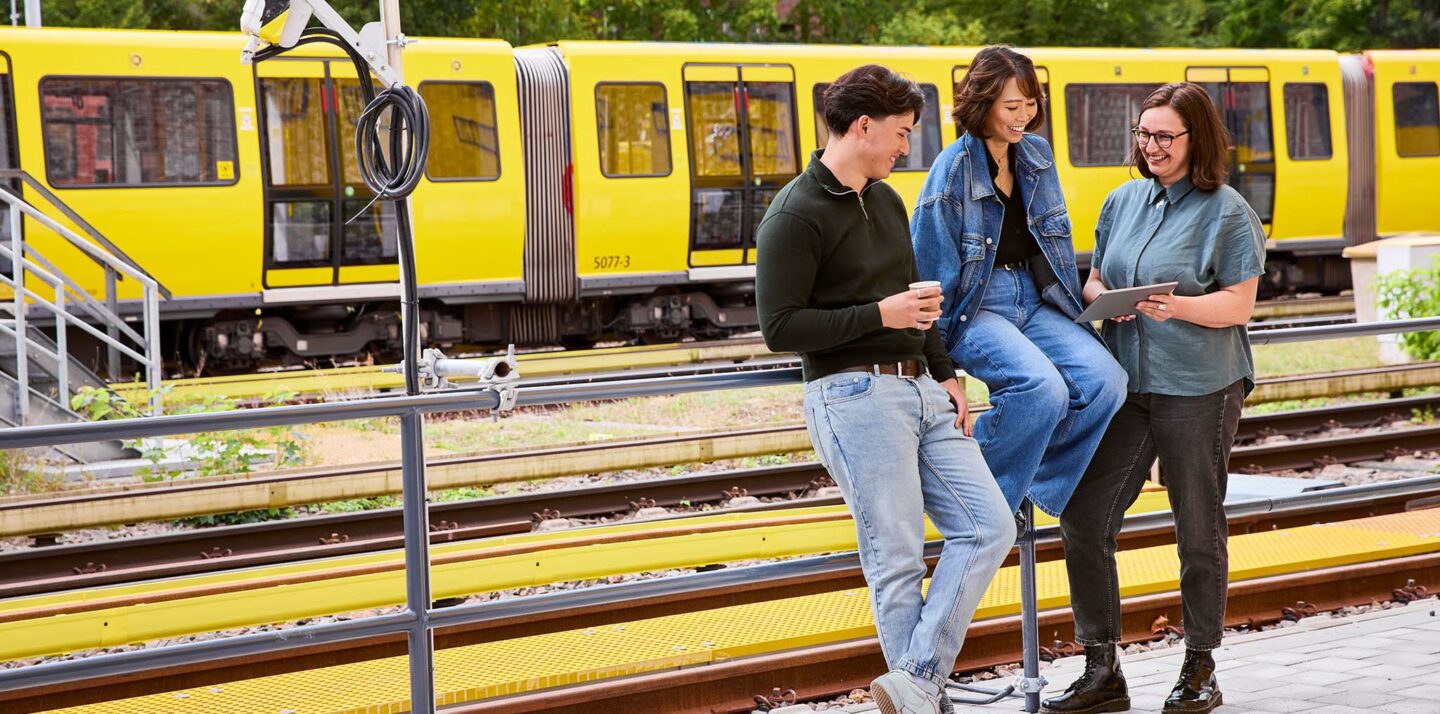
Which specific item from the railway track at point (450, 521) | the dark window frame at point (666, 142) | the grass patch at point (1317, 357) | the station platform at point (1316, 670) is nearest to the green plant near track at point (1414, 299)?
the grass patch at point (1317, 357)

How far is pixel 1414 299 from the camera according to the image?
1376 centimetres

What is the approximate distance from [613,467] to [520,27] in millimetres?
17337

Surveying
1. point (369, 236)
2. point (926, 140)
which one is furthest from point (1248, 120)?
point (369, 236)

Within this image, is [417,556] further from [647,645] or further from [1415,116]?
[1415,116]

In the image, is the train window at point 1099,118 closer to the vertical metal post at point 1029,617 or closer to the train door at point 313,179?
the train door at point 313,179

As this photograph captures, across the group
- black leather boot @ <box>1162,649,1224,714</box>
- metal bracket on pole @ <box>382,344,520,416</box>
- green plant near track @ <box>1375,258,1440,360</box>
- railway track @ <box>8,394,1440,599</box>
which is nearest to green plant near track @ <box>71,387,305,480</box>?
railway track @ <box>8,394,1440,599</box>

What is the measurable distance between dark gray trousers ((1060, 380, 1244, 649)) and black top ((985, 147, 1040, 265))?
0.59m

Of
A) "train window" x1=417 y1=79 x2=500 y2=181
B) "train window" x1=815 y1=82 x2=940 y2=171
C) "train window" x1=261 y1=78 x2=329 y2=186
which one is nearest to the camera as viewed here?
"train window" x1=261 y1=78 x2=329 y2=186

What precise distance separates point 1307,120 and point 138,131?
14709 millimetres

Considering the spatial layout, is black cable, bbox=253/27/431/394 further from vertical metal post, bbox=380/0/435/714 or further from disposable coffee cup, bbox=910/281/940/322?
disposable coffee cup, bbox=910/281/940/322

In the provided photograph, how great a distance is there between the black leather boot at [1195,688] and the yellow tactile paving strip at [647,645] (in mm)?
1071

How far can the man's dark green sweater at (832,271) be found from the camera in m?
3.69

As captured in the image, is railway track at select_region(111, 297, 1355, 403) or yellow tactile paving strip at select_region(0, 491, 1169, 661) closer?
yellow tactile paving strip at select_region(0, 491, 1169, 661)

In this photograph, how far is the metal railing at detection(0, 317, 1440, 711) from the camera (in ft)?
10.5
